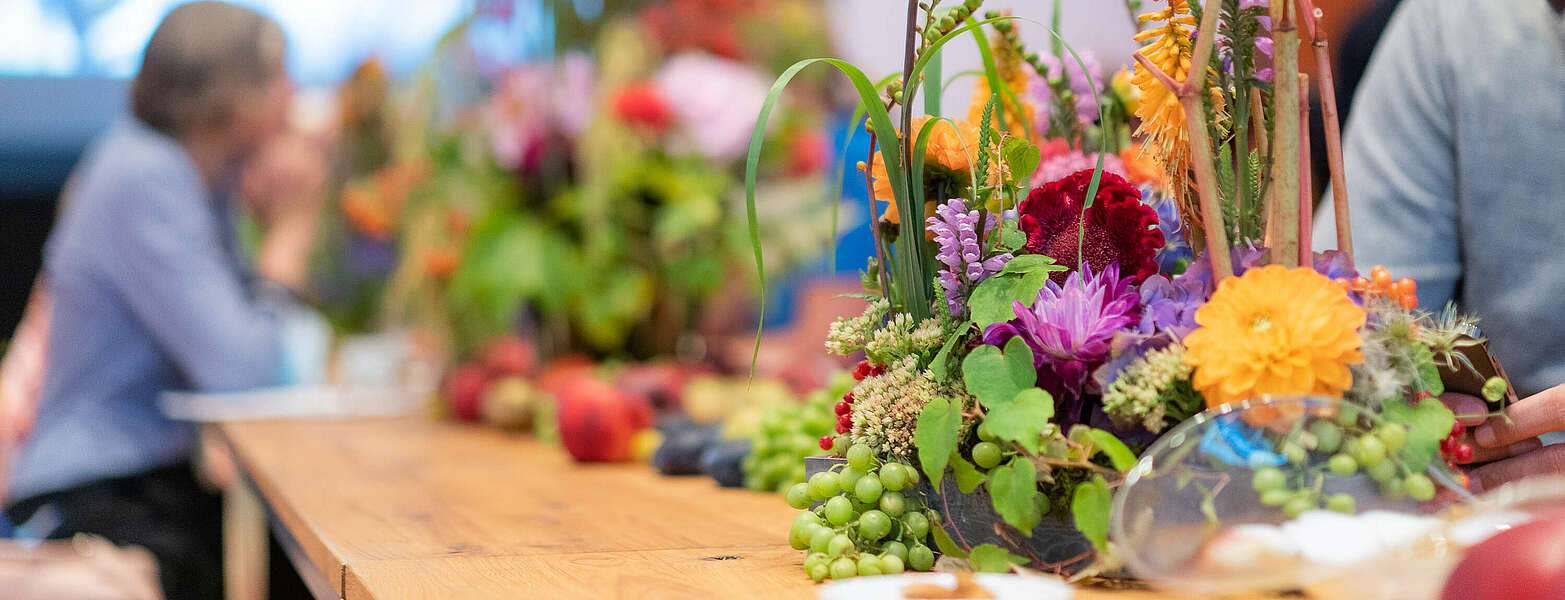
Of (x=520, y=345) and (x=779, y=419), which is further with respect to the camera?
(x=520, y=345)

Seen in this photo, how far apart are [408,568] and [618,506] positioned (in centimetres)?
32

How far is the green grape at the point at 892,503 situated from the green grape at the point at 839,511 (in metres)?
0.02

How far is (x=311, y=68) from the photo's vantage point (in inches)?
134

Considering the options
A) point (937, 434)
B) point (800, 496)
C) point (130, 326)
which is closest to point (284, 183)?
point (130, 326)

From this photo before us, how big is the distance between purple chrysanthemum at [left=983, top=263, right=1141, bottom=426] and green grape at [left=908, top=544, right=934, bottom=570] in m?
0.11

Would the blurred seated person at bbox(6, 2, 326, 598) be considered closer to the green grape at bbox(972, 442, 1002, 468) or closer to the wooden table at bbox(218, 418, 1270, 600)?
the wooden table at bbox(218, 418, 1270, 600)

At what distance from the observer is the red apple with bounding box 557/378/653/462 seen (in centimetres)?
133

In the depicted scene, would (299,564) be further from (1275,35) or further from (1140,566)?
(1275,35)

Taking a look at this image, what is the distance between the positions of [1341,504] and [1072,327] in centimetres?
15

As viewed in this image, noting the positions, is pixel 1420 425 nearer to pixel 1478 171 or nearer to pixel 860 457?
pixel 860 457

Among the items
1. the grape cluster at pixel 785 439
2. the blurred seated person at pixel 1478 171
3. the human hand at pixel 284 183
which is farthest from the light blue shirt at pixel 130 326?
the blurred seated person at pixel 1478 171

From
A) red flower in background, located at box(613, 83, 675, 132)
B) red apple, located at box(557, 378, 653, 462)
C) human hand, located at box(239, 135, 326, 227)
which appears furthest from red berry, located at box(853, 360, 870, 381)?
human hand, located at box(239, 135, 326, 227)

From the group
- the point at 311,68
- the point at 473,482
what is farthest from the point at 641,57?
the point at 311,68

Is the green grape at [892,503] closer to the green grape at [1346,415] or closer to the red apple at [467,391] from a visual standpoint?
the green grape at [1346,415]
